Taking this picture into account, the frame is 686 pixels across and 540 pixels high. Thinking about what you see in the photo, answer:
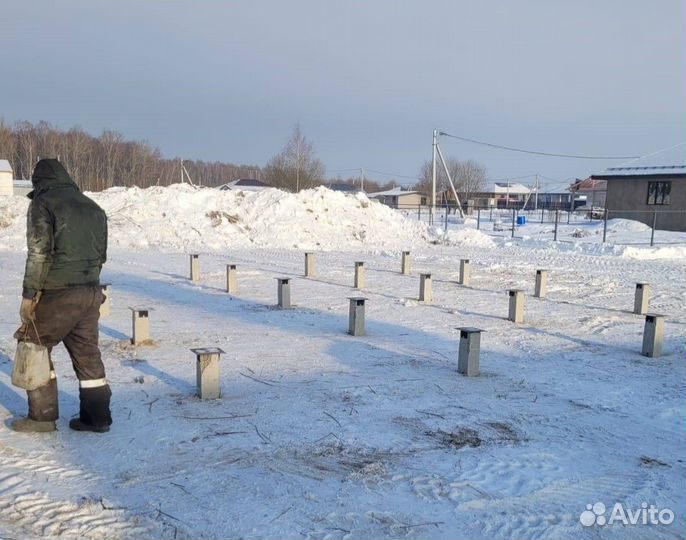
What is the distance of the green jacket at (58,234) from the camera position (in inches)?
174

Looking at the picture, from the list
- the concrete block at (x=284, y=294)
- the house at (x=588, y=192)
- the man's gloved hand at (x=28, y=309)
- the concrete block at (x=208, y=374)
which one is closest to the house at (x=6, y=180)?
the concrete block at (x=284, y=294)

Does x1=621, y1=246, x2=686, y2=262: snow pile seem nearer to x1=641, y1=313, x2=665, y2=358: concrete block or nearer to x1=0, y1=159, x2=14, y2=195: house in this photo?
x1=641, y1=313, x2=665, y2=358: concrete block

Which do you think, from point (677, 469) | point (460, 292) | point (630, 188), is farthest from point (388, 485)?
point (630, 188)

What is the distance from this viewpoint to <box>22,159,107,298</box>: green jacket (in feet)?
14.5

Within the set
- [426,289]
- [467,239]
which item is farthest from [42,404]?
[467,239]

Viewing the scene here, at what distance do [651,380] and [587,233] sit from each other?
2353 cm

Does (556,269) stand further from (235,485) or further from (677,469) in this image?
(235,485)

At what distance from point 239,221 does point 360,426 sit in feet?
69.1

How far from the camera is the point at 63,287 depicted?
15.0 ft

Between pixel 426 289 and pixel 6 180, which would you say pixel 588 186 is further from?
pixel 426 289

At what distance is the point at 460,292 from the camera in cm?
1287

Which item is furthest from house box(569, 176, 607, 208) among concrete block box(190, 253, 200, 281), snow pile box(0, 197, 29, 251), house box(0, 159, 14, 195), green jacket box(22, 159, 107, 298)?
green jacket box(22, 159, 107, 298)

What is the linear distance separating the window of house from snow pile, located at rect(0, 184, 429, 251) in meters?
13.7

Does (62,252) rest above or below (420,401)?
above
